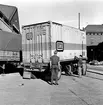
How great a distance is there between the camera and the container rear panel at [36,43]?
1107cm

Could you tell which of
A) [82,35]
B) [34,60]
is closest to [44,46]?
[34,60]

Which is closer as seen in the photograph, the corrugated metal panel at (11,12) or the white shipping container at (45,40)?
the white shipping container at (45,40)

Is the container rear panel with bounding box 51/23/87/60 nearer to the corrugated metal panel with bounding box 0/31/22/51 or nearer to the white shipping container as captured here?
the white shipping container

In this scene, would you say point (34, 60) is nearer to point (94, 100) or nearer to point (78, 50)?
point (78, 50)

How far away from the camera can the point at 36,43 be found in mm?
11656

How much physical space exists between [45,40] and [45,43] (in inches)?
7.2

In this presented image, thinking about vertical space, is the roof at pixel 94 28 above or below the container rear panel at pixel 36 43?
above

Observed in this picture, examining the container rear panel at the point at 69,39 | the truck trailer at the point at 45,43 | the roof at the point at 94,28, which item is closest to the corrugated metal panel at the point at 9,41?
the truck trailer at the point at 45,43

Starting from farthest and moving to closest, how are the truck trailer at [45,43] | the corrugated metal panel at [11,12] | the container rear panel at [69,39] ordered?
the corrugated metal panel at [11,12] → the container rear panel at [69,39] → the truck trailer at [45,43]

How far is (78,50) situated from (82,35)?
147 cm

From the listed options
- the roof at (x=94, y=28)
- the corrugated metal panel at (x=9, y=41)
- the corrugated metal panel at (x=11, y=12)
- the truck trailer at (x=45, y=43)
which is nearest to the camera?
the truck trailer at (x=45, y=43)

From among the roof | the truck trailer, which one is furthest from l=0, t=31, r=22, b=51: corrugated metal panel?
the roof

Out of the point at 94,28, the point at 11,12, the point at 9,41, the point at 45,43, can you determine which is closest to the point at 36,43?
the point at 45,43

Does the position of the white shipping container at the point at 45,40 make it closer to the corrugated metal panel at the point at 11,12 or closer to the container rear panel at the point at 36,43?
the container rear panel at the point at 36,43
